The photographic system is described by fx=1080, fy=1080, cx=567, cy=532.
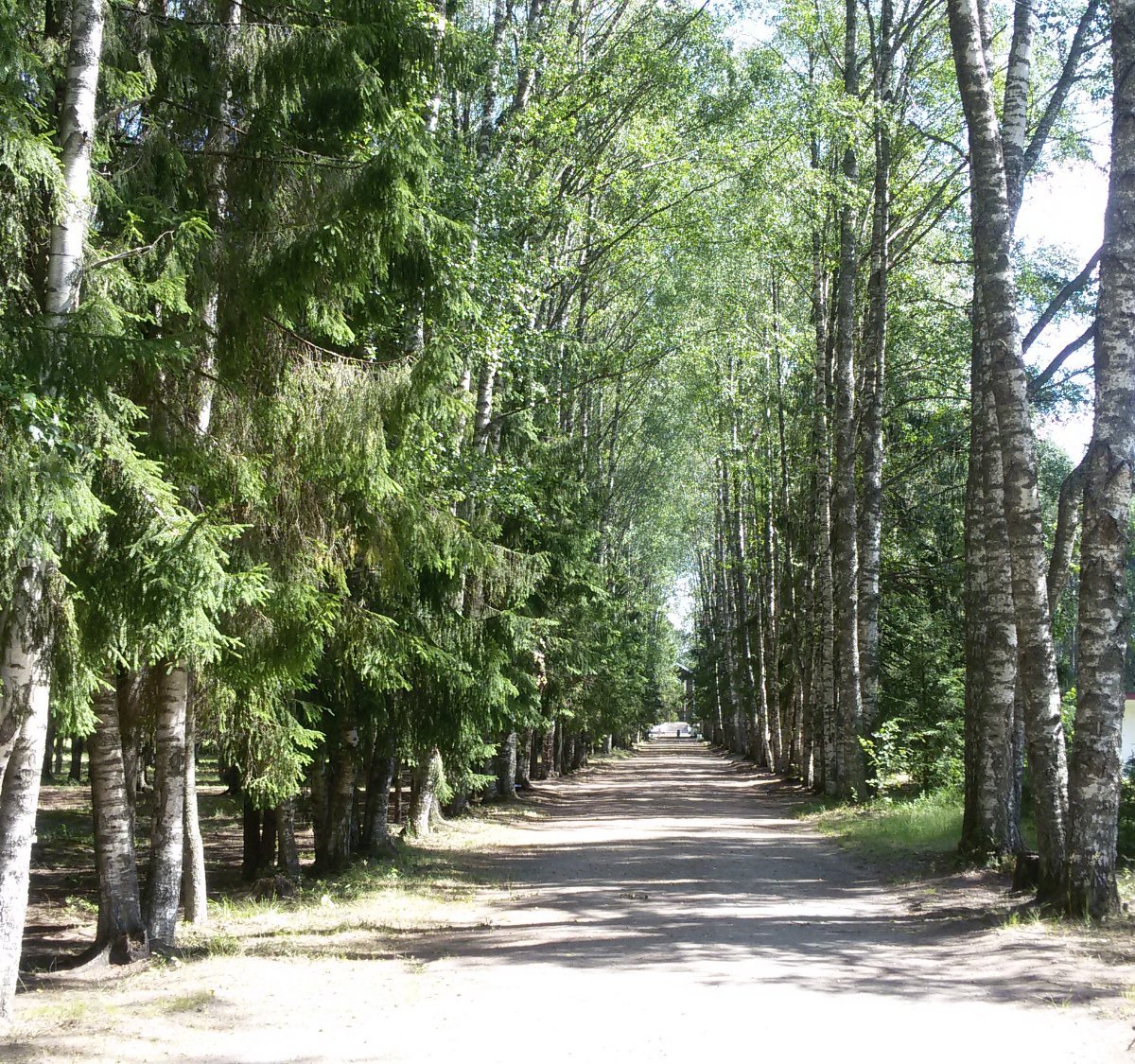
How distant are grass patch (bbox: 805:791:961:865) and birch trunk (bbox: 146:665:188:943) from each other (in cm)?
884

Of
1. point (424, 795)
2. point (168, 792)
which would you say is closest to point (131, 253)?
point (168, 792)

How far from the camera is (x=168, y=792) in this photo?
942 cm

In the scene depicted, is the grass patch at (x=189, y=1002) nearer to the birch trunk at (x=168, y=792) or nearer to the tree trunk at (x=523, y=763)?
the birch trunk at (x=168, y=792)

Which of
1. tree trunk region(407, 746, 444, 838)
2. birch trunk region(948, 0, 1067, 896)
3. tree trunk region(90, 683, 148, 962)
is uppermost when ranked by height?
birch trunk region(948, 0, 1067, 896)

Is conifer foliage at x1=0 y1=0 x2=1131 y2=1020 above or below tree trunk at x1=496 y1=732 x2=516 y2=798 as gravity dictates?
above

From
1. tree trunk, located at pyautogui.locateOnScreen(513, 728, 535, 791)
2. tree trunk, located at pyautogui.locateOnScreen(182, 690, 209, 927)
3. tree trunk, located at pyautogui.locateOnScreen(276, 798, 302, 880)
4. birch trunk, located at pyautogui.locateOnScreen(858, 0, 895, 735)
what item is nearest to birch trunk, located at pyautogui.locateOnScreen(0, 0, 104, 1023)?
tree trunk, located at pyautogui.locateOnScreen(182, 690, 209, 927)

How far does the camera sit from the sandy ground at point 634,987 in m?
5.89

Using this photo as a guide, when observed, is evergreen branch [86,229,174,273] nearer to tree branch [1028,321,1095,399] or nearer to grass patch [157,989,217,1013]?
grass patch [157,989,217,1013]

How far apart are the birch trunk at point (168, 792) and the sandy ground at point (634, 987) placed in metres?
0.90

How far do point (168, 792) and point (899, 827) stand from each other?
1133 centimetres

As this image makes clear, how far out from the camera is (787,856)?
15.2m

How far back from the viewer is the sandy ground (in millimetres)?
5887

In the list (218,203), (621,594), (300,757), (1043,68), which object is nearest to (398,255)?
(218,203)

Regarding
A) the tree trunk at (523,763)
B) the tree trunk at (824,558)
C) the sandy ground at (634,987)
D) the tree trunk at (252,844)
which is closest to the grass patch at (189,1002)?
the sandy ground at (634,987)
